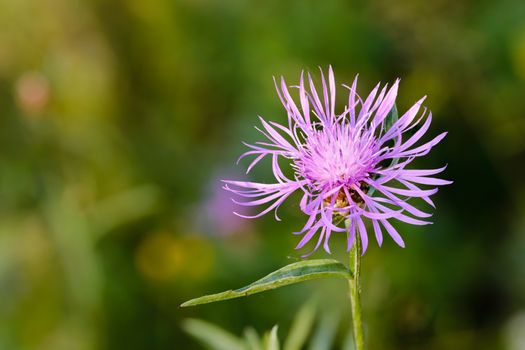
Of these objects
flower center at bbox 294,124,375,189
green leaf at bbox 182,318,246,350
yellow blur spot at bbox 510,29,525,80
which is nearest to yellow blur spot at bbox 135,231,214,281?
green leaf at bbox 182,318,246,350

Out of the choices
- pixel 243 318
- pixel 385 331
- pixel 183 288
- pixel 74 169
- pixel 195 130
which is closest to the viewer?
pixel 385 331

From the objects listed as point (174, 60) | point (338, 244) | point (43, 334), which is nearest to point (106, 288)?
point (43, 334)

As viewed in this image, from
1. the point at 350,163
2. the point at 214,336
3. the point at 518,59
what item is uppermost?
the point at 518,59

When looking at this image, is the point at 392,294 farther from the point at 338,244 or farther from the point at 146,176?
the point at 146,176

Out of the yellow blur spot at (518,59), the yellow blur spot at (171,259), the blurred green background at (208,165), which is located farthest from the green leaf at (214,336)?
the yellow blur spot at (518,59)

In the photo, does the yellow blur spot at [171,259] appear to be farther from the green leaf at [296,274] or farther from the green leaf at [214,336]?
the green leaf at [296,274]

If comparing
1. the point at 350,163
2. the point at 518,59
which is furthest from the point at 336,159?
the point at 518,59

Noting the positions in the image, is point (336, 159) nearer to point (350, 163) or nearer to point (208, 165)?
point (350, 163)

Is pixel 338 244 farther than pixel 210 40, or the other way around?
pixel 210 40

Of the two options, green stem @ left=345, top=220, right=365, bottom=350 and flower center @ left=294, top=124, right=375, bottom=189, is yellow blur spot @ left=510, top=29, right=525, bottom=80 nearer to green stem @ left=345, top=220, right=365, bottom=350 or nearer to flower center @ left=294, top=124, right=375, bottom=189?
flower center @ left=294, top=124, right=375, bottom=189
